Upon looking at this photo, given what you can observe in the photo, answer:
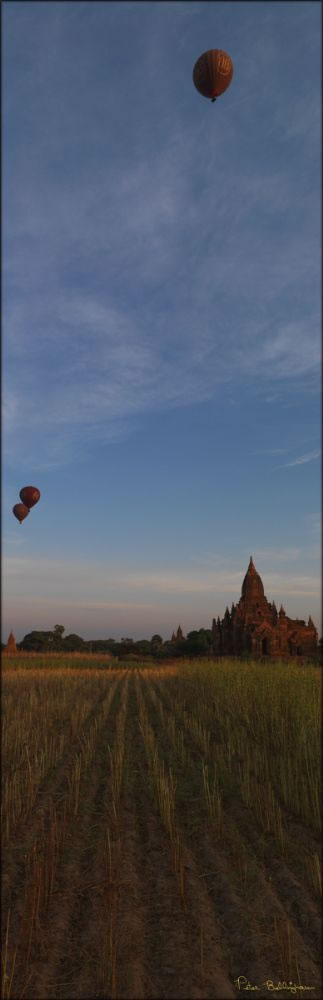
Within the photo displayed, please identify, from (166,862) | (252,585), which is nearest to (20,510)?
(166,862)

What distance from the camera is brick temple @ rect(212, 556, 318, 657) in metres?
53.2

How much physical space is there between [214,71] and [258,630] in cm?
5101

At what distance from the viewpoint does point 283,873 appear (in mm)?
5684

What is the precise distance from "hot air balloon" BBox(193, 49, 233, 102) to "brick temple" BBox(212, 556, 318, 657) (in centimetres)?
4614

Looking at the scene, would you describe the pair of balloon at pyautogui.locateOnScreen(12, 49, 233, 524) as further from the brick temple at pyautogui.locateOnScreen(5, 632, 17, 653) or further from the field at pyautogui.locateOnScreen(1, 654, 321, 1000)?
the brick temple at pyautogui.locateOnScreen(5, 632, 17, 653)

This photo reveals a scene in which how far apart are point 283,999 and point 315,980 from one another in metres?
0.30

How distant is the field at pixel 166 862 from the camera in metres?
4.04

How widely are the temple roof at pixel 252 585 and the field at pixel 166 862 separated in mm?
41026

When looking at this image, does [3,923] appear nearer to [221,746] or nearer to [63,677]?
[221,746]

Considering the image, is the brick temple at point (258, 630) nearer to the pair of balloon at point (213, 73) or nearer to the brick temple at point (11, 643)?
the brick temple at point (11, 643)

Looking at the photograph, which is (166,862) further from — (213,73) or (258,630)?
(258,630)

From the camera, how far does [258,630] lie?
5316cm
